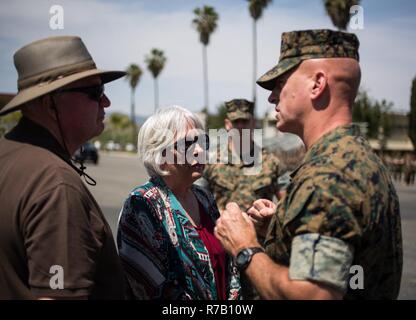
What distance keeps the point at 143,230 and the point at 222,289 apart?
23.0 inches

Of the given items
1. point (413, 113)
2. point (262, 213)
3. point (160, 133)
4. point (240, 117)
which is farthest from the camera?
point (413, 113)

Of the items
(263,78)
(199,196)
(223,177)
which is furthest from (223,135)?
(263,78)

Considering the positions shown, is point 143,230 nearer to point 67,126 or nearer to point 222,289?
point 222,289

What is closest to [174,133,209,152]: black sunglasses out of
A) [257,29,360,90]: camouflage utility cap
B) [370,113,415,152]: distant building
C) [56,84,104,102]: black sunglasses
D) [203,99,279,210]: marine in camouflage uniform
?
[56,84,104,102]: black sunglasses

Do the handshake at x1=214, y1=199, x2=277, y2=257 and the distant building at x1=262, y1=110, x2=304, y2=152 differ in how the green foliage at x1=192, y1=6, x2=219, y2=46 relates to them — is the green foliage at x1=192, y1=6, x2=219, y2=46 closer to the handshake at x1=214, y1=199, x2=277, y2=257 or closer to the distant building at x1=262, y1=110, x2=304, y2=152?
the distant building at x1=262, y1=110, x2=304, y2=152

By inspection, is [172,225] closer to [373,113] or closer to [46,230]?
[46,230]

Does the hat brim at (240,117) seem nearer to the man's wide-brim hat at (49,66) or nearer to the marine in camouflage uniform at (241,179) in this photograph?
the marine in camouflage uniform at (241,179)

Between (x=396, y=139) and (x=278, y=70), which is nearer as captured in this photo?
(x=278, y=70)

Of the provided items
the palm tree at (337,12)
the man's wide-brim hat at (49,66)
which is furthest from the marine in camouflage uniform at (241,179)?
the palm tree at (337,12)

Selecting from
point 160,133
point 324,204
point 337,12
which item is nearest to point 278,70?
point 324,204

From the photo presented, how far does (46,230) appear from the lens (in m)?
1.52

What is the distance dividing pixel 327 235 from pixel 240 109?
3.64 metres

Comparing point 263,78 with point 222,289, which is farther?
point 222,289
